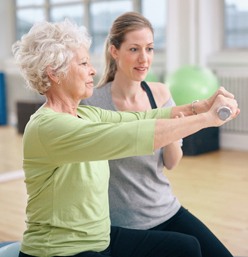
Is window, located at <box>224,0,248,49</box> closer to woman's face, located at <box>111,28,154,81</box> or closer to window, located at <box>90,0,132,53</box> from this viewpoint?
window, located at <box>90,0,132,53</box>

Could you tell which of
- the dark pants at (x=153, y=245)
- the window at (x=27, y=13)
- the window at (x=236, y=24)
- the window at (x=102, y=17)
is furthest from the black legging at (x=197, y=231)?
the window at (x=27, y=13)

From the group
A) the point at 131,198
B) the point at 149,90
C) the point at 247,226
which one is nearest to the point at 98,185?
the point at 131,198

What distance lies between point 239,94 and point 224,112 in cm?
400

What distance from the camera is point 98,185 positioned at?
4.97ft

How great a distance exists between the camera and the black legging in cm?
187

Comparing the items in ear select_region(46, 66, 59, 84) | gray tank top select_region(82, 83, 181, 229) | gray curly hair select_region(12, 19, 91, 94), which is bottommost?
gray tank top select_region(82, 83, 181, 229)

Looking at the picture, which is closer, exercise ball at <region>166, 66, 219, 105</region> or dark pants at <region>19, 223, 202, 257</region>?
dark pants at <region>19, 223, 202, 257</region>

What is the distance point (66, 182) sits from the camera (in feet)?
4.82

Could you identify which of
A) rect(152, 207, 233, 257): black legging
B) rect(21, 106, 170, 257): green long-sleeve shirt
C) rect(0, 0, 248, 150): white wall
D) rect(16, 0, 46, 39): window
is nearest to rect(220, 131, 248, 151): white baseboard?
rect(0, 0, 248, 150): white wall

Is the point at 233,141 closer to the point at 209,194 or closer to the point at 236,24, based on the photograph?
the point at 236,24

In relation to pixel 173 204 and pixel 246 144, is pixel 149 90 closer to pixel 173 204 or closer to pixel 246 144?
pixel 173 204

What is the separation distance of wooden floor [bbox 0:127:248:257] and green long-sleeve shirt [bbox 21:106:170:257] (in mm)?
1267

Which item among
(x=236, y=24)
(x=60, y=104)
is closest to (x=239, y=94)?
(x=236, y=24)

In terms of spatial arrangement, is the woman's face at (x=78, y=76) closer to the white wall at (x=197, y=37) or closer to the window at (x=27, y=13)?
the white wall at (x=197, y=37)
